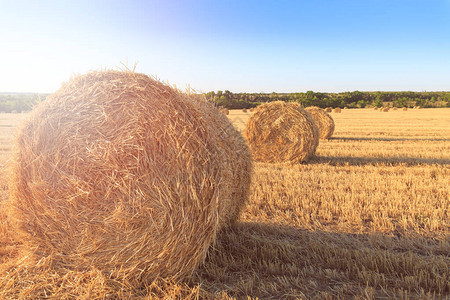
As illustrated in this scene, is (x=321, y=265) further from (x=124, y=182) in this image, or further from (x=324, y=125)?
(x=324, y=125)

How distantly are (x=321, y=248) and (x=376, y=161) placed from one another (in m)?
6.17

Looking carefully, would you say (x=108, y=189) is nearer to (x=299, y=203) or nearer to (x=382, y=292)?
(x=382, y=292)

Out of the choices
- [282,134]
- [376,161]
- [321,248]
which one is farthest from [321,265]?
[376,161]

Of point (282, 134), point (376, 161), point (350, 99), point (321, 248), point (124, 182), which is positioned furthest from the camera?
point (350, 99)

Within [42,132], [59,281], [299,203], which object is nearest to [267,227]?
[299,203]

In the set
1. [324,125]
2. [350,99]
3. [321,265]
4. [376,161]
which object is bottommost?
[321,265]

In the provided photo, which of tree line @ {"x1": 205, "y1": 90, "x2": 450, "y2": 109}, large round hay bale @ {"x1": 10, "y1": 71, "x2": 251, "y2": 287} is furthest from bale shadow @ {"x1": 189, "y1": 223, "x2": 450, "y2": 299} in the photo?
tree line @ {"x1": 205, "y1": 90, "x2": 450, "y2": 109}

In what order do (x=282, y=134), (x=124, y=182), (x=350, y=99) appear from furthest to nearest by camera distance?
(x=350, y=99) < (x=282, y=134) < (x=124, y=182)

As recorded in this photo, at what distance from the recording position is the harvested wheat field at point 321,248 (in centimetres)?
322

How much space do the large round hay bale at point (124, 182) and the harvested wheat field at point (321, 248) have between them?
28cm

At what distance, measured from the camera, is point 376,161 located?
9336mm

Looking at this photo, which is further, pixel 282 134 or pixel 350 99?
pixel 350 99

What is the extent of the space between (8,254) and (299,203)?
416 cm

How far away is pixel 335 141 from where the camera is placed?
44.9 feet
